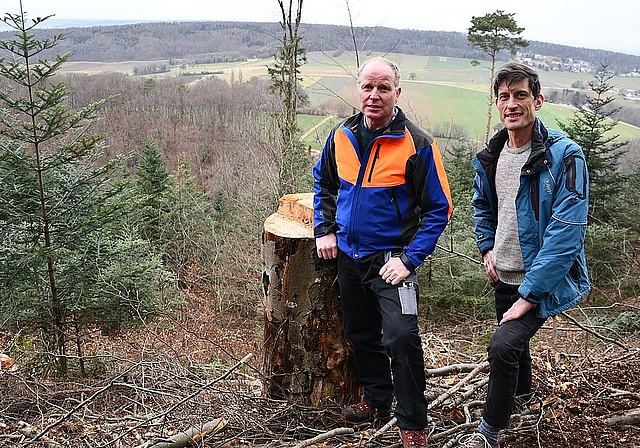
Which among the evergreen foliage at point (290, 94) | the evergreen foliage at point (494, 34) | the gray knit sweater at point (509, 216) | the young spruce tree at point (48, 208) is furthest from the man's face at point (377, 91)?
the evergreen foliage at point (494, 34)

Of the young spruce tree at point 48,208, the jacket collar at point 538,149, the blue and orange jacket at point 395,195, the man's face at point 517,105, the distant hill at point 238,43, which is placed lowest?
the young spruce tree at point 48,208

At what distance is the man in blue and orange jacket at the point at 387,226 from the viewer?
106 inches

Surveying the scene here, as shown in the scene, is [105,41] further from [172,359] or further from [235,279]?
[172,359]

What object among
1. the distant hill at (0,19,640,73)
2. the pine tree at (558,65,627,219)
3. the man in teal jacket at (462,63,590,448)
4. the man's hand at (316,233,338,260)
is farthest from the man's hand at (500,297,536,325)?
the pine tree at (558,65,627,219)

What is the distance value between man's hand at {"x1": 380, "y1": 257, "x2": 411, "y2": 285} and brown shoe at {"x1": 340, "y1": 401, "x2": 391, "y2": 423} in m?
0.87

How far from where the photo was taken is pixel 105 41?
2270 inches

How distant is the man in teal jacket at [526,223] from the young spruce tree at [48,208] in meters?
6.54

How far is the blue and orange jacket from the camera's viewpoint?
2.73 m

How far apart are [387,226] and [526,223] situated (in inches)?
27.2

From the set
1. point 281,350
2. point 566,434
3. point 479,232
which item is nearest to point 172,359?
point 281,350

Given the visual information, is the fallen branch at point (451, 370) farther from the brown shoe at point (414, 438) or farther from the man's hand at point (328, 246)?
the man's hand at point (328, 246)

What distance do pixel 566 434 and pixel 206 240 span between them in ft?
60.8

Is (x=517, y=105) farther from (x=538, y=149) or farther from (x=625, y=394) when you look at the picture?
(x=625, y=394)

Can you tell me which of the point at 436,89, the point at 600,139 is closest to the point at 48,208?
the point at 436,89
